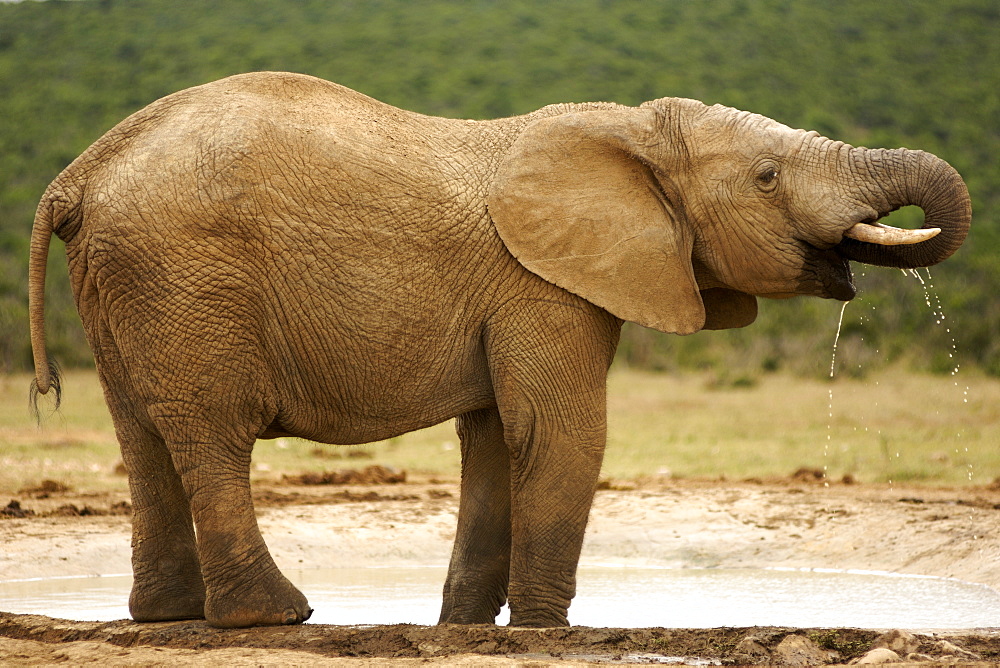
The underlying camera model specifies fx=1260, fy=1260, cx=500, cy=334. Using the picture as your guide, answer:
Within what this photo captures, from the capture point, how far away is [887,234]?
564 cm

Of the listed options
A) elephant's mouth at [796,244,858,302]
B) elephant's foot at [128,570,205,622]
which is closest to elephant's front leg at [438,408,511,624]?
elephant's foot at [128,570,205,622]

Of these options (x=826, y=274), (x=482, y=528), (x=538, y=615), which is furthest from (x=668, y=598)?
(x=826, y=274)

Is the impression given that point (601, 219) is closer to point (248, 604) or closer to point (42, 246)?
point (248, 604)

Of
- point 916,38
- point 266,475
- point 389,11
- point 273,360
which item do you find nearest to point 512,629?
point 273,360

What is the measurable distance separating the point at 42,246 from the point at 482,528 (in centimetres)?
262

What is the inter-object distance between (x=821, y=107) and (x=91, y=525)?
1346 inches

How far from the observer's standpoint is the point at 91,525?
9078 mm

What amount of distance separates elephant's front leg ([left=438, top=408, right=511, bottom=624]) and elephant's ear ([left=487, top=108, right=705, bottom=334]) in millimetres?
1088

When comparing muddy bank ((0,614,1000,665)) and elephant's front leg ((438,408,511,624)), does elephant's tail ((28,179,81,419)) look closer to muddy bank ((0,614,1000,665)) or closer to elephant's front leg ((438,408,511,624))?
muddy bank ((0,614,1000,665))

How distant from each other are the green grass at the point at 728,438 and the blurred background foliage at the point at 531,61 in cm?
1175

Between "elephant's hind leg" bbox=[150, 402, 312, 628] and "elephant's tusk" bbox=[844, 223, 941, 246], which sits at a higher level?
"elephant's tusk" bbox=[844, 223, 941, 246]

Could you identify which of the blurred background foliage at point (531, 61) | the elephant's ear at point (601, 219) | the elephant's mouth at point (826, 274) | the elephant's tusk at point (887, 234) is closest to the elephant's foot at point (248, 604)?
the elephant's ear at point (601, 219)

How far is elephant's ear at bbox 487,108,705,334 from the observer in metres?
5.96

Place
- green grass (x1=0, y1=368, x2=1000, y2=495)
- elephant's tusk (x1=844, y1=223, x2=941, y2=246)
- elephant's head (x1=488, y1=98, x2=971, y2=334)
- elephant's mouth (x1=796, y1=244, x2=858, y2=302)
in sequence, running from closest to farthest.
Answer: elephant's tusk (x1=844, y1=223, x2=941, y2=246) → elephant's head (x1=488, y1=98, x2=971, y2=334) → elephant's mouth (x1=796, y1=244, x2=858, y2=302) → green grass (x1=0, y1=368, x2=1000, y2=495)
